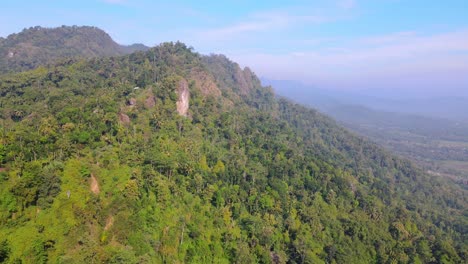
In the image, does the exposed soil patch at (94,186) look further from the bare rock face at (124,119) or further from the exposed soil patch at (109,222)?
the bare rock face at (124,119)

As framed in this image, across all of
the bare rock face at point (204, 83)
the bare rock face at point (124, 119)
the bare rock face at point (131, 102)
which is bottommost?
the bare rock face at point (124, 119)

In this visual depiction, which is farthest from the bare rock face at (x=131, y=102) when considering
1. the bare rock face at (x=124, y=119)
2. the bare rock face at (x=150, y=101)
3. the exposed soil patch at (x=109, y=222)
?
the exposed soil patch at (x=109, y=222)

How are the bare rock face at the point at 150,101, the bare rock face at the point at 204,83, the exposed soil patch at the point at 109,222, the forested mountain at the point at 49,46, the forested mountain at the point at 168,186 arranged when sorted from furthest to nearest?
the forested mountain at the point at 49,46 < the bare rock face at the point at 204,83 < the bare rock face at the point at 150,101 < the exposed soil patch at the point at 109,222 < the forested mountain at the point at 168,186

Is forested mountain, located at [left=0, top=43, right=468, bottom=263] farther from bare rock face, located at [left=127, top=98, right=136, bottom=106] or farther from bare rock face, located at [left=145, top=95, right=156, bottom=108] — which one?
bare rock face, located at [left=145, top=95, right=156, bottom=108]

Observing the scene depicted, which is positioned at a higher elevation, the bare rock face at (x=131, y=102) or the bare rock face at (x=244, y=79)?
the bare rock face at (x=244, y=79)

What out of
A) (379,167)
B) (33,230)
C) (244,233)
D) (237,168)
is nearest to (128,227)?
(33,230)

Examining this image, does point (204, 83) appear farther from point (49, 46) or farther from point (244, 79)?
point (49, 46)
